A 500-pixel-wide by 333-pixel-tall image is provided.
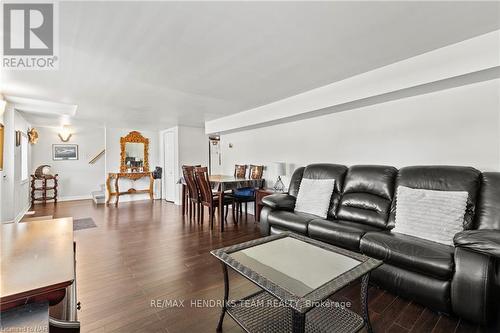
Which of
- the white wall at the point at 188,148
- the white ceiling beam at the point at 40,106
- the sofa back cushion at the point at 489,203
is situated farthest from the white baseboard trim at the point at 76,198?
the sofa back cushion at the point at 489,203

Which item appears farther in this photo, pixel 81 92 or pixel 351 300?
pixel 81 92

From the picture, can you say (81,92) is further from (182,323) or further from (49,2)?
(182,323)

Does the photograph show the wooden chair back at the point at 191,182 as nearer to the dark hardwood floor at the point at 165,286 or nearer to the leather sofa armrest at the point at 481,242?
the dark hardwood floor at the point at 165,286

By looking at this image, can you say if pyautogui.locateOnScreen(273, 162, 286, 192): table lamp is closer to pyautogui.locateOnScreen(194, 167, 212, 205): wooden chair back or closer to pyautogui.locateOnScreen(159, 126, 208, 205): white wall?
pyautogui.locateOnScreen(194, 167, 212, 205): wooden chair back

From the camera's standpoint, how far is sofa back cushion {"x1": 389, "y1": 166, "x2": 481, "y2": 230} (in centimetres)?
207

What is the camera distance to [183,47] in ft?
6.76

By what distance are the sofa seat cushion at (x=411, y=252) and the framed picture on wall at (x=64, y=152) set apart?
795 cm

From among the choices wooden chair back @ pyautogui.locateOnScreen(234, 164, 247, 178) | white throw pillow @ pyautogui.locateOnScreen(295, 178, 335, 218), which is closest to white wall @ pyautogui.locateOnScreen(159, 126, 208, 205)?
wooden chair back @ pyautogui.locateOnScreen(234, 164, 247, 178)

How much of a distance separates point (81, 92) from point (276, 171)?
10.9ft

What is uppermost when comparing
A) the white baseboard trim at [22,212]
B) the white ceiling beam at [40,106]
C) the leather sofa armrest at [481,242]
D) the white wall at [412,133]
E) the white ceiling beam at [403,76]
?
the white ceiling beam at [40,106]

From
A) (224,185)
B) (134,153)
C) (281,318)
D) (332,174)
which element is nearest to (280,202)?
(332,174)

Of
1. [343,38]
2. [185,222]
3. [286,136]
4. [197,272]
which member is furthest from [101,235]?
[343,38]

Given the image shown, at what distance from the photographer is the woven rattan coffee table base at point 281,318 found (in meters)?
1.49

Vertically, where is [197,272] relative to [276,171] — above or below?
below
